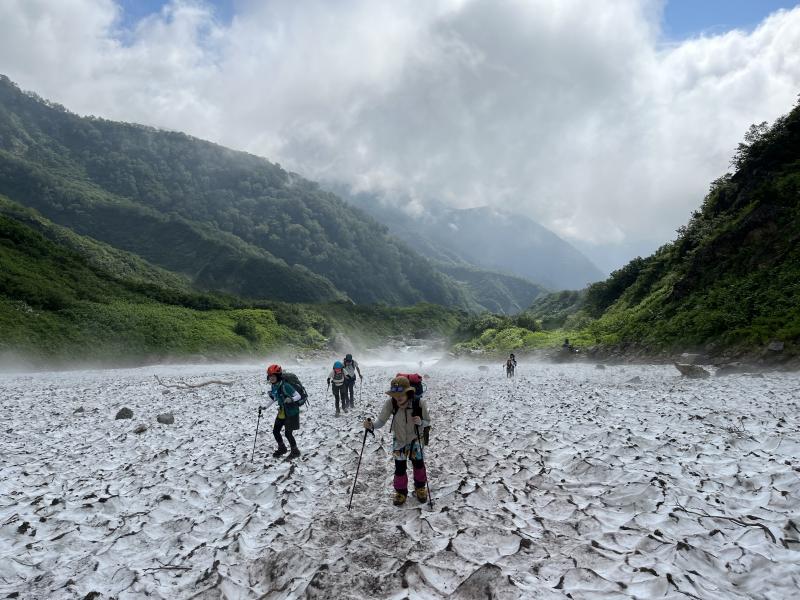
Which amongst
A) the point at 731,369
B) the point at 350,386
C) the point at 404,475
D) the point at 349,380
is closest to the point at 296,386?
the point at 404,475

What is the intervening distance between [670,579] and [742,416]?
1110 cm

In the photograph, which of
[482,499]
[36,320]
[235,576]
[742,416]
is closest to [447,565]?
[482,499]

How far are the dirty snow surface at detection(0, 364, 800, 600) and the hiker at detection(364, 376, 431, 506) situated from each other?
0.37 metres

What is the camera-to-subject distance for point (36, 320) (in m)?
50.7

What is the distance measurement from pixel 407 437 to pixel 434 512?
1.53m

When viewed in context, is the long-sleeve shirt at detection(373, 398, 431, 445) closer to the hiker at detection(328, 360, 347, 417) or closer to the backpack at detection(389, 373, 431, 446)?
the backpack at detection(389, 373, 431, 446)

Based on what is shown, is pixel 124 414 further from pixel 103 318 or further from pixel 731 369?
pixel 103 318

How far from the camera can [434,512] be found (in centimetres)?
854

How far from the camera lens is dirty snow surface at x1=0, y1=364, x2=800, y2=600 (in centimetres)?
619

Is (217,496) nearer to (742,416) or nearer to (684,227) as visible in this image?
(742,416)

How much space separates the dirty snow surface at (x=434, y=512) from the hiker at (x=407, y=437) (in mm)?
368

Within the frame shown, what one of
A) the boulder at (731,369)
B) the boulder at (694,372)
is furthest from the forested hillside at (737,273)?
the boulder at (694,372)

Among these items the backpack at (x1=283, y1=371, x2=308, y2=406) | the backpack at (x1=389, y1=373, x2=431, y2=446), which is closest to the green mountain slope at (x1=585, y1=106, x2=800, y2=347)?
the backpack at (x1=389, y1=373, x2=431, y2=446)

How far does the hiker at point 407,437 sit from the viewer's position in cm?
913
